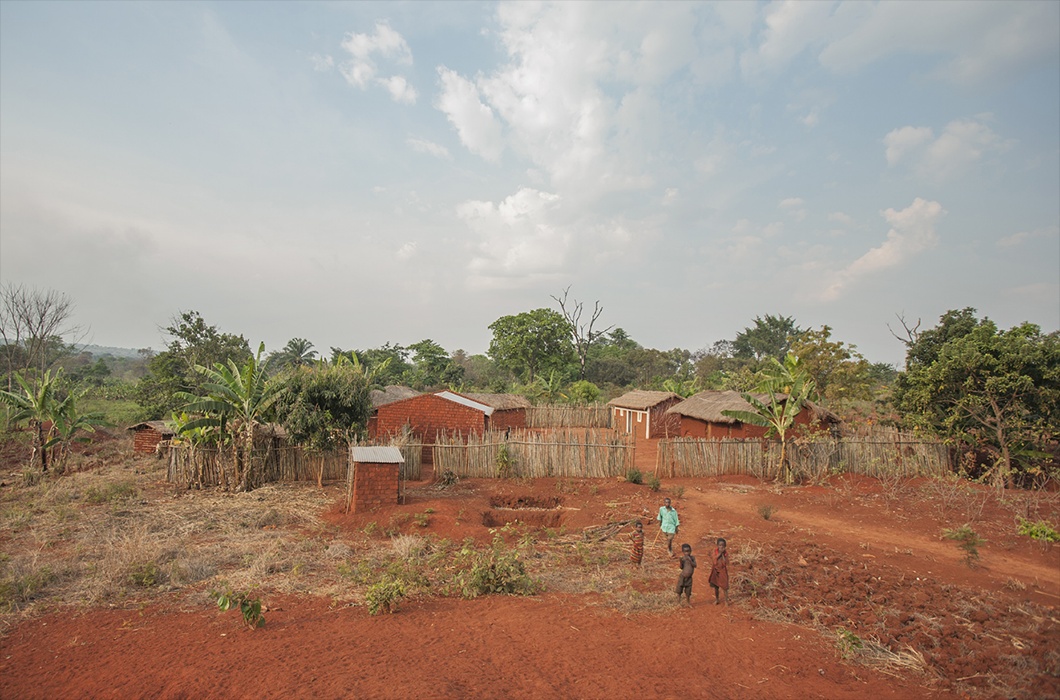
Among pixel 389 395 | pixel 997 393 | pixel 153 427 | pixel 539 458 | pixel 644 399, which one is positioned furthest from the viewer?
pixel 644 399

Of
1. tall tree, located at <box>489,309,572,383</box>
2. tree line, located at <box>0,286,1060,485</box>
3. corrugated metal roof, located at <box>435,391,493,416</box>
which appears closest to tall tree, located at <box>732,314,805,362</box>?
tree line, located at <box>0,286,1060,485</box>

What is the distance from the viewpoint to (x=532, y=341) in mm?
42219

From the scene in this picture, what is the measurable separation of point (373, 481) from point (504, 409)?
1349 centimetres

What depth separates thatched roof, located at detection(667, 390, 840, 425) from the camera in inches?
717

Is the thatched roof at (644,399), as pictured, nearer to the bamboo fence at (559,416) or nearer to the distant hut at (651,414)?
the distant hut at (651,414)

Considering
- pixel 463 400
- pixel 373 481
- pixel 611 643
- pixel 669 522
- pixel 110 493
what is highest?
pixel 463 400

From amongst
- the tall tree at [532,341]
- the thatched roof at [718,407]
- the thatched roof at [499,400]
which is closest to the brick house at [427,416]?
the thatched roof at [499,400]

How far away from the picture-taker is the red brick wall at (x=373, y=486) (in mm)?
10414

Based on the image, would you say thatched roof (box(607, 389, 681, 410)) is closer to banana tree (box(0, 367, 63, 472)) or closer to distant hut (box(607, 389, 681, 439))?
distant hut (box(607, 389, 681, 439))

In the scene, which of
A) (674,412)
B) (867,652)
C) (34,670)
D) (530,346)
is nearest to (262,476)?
(34,670)

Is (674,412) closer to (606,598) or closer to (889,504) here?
(889,504)

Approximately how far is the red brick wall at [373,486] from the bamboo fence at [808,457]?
729cm

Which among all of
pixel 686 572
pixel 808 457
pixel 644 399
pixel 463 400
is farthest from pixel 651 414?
pixel 686 572

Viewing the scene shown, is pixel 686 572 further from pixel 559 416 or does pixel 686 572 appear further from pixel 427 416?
pixel 559 416
